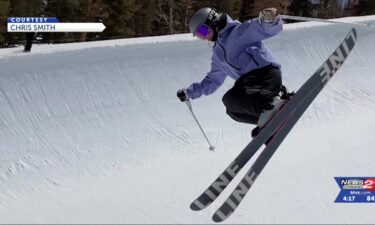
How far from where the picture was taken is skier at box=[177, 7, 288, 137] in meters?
4.12

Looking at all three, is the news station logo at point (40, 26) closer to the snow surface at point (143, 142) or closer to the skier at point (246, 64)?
the snow surface at point (143, 142)

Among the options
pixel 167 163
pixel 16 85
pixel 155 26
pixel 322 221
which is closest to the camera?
pixel 322 221

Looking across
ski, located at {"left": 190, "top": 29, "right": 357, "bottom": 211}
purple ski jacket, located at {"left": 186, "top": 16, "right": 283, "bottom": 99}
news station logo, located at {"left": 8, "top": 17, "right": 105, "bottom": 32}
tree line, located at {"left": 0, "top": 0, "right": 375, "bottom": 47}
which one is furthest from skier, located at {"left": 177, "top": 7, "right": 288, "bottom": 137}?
tree line, located at {"left": 0, "top": 0, "right": 375, "bottom": 47}

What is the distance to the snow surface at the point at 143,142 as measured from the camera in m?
4.62

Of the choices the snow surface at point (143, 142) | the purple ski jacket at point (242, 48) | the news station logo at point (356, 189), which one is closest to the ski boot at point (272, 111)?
the purple ski jacket at point (242, 48)

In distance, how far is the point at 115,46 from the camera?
6.89 metres

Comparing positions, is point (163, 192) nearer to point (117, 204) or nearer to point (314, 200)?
point (117, 204)

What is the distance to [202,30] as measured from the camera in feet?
14.1

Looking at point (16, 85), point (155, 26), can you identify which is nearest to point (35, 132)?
point (16, 85)

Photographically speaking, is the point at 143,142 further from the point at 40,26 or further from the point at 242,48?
the point at 40,26

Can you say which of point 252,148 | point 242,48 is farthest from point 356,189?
point 242,48

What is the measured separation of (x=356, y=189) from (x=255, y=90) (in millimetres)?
1540

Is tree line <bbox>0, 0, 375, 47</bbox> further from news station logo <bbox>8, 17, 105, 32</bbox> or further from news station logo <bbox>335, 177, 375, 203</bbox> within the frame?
news station logo <bbox>335, 177, 375, 203</bbox>

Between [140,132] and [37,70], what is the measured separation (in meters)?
1.66
